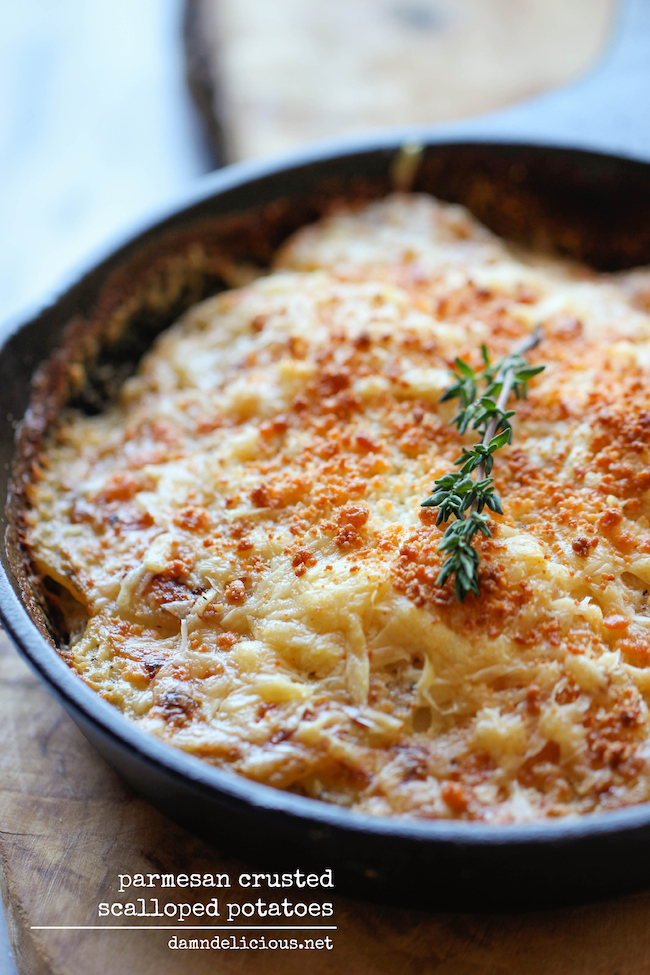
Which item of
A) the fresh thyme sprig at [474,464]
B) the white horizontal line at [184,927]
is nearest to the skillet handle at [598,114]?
the fresh thyme sprig at [474,464]

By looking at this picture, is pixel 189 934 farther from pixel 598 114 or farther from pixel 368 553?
pixel 598 114

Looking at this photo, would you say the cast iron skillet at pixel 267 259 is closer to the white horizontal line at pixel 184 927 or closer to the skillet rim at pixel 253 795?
the skillet rim at pixel 253 795

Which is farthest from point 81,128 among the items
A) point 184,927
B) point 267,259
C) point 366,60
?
point 184,927

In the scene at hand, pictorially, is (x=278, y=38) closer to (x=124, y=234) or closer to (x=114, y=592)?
(x=124, y=234)

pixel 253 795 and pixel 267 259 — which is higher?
pixel 253 795

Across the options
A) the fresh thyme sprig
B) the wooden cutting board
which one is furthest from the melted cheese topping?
the wooden cutting board
